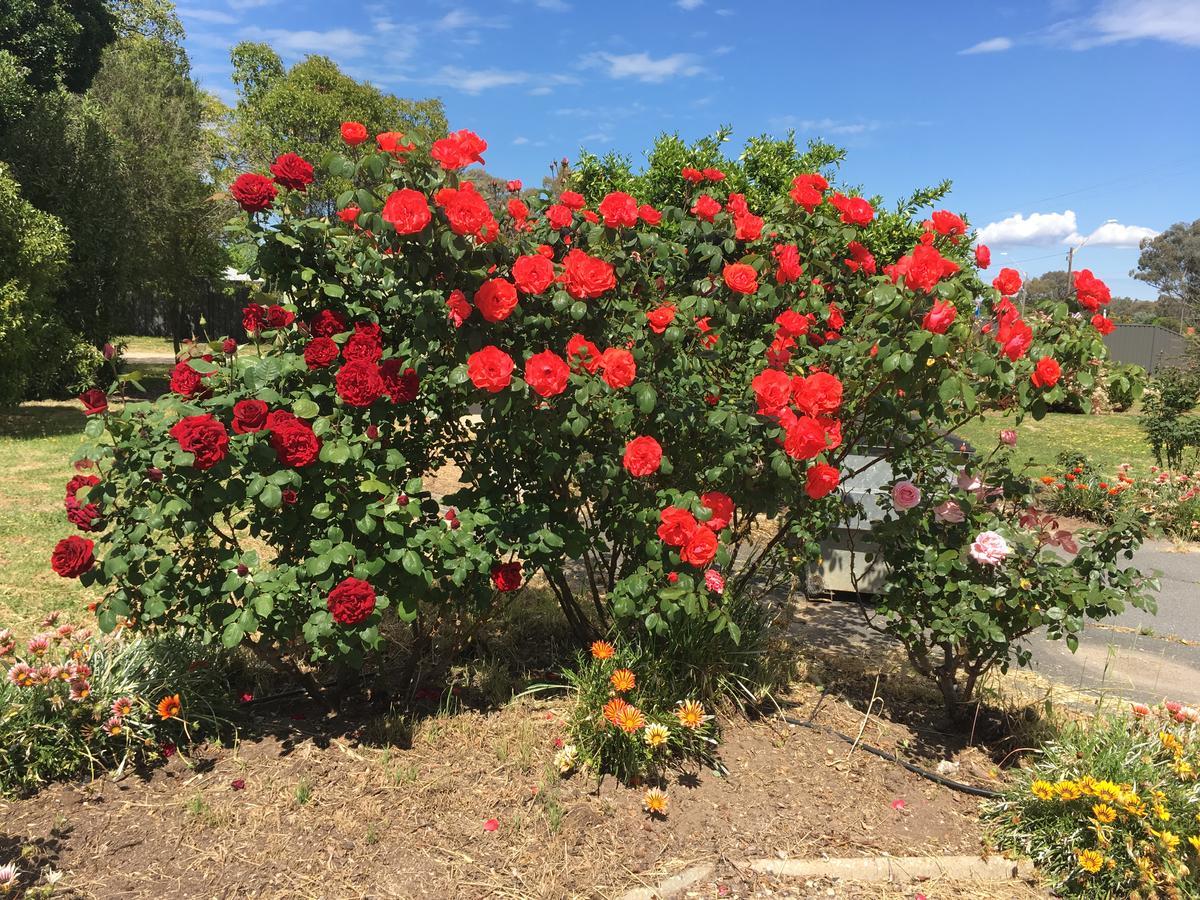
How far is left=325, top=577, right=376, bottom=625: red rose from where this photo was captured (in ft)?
8.46

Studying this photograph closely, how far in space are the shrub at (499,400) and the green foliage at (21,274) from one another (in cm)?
863

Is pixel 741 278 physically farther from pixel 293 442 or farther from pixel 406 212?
pixel 293 442

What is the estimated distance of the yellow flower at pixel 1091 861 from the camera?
8.00 ft

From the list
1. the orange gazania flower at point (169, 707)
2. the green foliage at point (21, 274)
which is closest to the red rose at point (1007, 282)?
the orange gazania flower at point (169, 707)

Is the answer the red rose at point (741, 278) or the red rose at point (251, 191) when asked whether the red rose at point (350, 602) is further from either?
the red rose at point (741, 278)

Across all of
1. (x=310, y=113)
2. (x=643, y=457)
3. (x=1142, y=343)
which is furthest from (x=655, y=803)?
(x=1142, y=343)

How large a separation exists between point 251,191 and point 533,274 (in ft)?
3.38

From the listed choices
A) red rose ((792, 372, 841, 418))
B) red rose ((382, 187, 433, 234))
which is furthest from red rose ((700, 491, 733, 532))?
red rose ((382, 187, 433, 234))

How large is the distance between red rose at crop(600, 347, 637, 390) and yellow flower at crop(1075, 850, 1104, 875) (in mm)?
2011

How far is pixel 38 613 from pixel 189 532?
2449mm

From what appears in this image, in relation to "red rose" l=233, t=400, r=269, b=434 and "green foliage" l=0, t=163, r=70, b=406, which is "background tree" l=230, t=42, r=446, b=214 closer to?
"green foliage" l=0, t=163, r=70, b=406

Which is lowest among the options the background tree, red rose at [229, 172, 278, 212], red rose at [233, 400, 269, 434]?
red rose at [233, 400, 269, 434]

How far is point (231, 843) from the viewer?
2525mm

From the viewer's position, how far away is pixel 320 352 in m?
2.79
